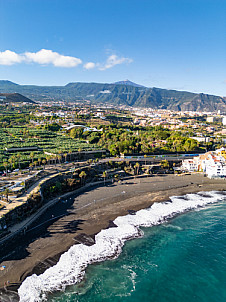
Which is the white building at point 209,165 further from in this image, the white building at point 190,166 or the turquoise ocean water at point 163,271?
the turquoise ocean water at point 163,271

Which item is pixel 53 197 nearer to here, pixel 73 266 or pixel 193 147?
pixel 73 266

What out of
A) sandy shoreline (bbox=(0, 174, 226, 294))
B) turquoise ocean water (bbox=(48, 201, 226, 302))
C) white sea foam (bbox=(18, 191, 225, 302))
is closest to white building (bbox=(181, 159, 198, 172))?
sandy shoreline (bbox=(0, 174, 226, 294))

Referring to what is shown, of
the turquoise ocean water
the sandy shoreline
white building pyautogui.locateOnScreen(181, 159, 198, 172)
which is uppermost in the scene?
white building pyautogui.locateOnScreen(181, 159, 198, 172)

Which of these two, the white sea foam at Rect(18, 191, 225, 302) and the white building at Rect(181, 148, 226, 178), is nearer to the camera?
the white sea foam at Rect(18, 191, 225, 302)

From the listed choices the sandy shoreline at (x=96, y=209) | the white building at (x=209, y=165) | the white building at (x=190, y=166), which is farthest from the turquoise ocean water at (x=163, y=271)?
the white building at (x=190, y=166)

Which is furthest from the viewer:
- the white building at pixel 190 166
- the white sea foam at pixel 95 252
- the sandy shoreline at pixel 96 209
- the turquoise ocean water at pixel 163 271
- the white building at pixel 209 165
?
the white building at pixel 190 166

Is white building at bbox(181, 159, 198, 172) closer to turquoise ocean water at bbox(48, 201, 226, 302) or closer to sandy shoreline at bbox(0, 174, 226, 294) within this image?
sandy shoreline at bbox(0, 174, 226, 294)

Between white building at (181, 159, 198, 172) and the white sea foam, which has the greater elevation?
white building at (181, 159, 198, 172)
